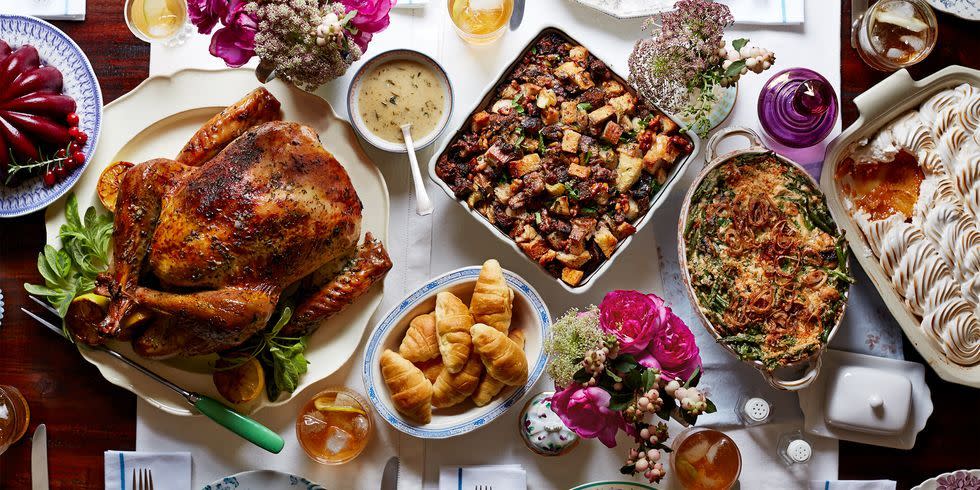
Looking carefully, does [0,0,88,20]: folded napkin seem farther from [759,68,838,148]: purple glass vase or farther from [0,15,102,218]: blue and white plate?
[759,68,838,148]: purple glass vase

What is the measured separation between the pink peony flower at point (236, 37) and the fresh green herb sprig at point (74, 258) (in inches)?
24.0

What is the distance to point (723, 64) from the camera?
2107mm

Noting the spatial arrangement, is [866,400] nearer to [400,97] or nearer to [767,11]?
[767,11]

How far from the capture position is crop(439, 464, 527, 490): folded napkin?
2.33 meters

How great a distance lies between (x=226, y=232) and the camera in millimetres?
2006

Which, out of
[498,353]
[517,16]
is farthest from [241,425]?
[517,16]

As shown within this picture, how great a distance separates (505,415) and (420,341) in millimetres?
385

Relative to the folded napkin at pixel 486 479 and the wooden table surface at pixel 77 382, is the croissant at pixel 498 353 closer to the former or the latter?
the folded napkin at pixel 486 479

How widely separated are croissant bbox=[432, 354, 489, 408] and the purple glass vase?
1.13m

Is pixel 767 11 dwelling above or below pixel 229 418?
above

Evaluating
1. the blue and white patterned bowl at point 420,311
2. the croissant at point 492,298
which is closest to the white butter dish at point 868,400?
the blue and white patterned bowl at point 420,311

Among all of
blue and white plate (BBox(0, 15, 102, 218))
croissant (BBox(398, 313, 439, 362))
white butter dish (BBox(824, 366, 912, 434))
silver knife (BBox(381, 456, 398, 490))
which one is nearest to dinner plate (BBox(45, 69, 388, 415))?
blue and white plate (BBox(0, 15, 102, 218))

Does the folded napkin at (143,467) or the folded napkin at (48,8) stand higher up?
the folded napkin at (48,8)

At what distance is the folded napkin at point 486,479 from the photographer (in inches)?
91.6
